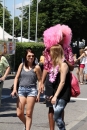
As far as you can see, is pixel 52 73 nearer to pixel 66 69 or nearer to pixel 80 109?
pixel 66 69

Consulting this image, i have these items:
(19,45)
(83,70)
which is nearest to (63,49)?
(83,70)

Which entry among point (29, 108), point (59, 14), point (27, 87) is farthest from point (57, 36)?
point (59, 14)

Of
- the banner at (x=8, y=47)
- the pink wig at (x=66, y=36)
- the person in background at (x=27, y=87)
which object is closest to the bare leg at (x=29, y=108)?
the person in background at (x=27, y=87)

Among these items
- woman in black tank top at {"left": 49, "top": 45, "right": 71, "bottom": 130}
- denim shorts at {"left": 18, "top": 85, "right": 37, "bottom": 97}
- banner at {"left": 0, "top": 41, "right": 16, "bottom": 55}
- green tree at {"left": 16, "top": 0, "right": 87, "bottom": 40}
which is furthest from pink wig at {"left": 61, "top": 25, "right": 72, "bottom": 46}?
green tree at {"left": 16, "top": 0, "right": 87, "bottom": 40}

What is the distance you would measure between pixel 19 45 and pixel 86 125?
22.4 m

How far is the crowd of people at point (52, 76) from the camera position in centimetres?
684

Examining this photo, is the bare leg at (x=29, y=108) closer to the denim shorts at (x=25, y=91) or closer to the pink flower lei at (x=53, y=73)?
the denim shorts at (x=25, y=91)

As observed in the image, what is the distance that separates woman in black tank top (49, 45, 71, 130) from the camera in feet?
22.3

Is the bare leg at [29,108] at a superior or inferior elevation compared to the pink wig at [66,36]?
inferior

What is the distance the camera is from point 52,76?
23.0 feet

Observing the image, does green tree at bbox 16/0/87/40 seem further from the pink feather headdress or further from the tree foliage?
the pink feather headdress

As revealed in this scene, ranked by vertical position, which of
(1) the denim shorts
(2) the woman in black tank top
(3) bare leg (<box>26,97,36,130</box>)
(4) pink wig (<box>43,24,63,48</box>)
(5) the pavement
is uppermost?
(4) pink wig (<box>43,24,63,48</box>)

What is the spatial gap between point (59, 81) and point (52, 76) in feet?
0.47

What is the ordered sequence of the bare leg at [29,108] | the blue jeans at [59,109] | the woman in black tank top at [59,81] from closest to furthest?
1. the woman in black tank top at [59,81]
2. the blue jeans at [59,109]
3. the bare leg at [29,108]
